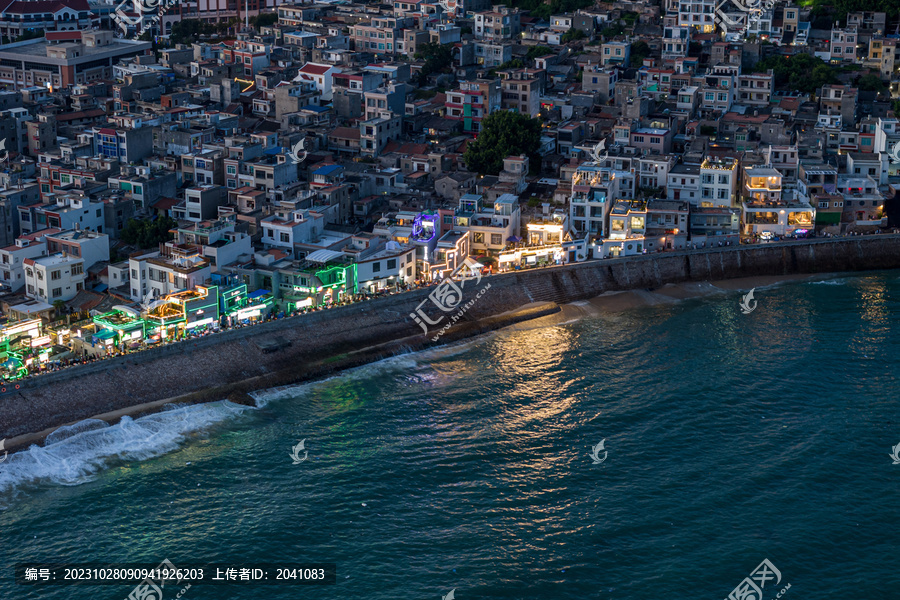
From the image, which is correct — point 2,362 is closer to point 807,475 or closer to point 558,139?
point 807,475

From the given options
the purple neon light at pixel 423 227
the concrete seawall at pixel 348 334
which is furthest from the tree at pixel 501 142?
the concrete seawall at pixel 348 334

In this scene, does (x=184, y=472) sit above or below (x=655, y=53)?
below

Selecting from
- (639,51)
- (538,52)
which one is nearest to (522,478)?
(538,52)

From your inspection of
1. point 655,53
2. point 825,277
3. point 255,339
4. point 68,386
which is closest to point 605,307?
point 825,277
